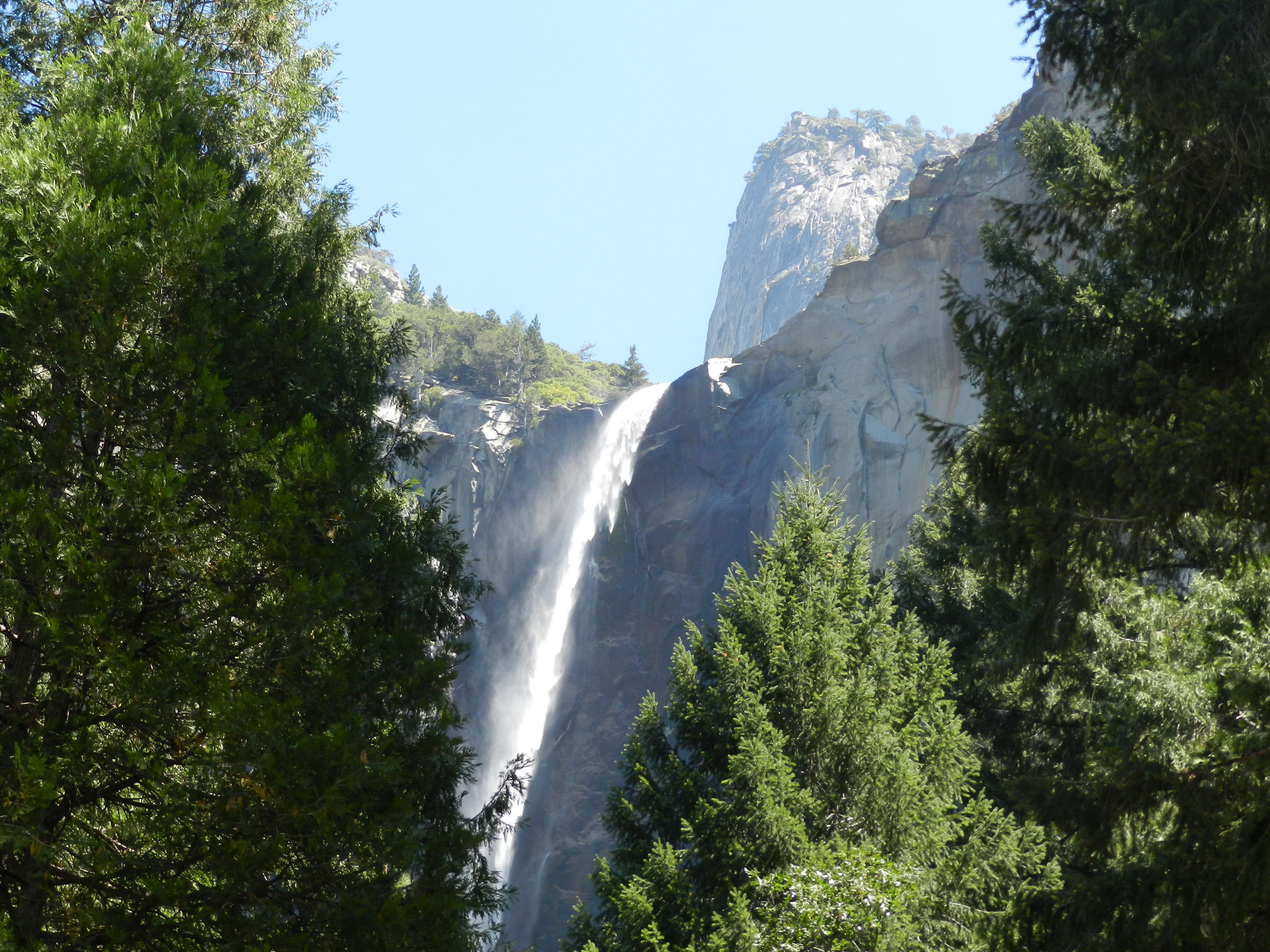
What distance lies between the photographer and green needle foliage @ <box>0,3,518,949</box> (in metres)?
4.54

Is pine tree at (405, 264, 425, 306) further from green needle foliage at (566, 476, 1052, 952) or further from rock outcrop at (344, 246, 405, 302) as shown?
green needle foliage at (566, 476, 1052, 952)

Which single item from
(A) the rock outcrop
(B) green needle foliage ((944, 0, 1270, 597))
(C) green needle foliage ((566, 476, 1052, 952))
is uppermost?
(A) the rock outcrop

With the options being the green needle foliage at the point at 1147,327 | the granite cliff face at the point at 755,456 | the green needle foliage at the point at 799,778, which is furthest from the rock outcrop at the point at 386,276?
the green needle foliage at the point at 1147,327

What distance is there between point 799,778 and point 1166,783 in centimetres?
432

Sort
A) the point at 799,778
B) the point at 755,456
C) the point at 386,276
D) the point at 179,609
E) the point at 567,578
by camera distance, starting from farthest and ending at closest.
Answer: the point at 386,276, the point at 567,578, the point at 755,456, the point at 799,778, the point at 179,609

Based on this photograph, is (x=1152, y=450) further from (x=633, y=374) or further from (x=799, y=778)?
(x=633, y=374)

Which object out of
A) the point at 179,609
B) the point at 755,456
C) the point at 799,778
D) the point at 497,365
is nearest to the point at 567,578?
the point at 755,456

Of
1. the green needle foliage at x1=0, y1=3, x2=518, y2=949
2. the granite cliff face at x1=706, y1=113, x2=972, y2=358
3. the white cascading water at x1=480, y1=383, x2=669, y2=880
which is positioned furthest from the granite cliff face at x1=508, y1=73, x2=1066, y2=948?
the granite cliff face at x1=706, y1=113, x2=972, y2=358

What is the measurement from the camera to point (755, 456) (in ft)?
124

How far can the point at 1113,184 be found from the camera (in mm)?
6742

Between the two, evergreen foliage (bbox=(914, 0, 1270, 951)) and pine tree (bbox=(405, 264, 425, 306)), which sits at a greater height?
pine tree (bbox=(405, 264, 425, 306))

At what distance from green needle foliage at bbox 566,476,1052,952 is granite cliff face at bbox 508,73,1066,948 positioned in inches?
839

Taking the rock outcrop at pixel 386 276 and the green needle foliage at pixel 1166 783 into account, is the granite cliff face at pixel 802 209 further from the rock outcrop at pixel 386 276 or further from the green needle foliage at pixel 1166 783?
the green needle foliage at pixel 1166 783

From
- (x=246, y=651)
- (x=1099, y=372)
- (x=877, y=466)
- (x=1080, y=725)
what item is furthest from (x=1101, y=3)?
(x=877, y=466)
